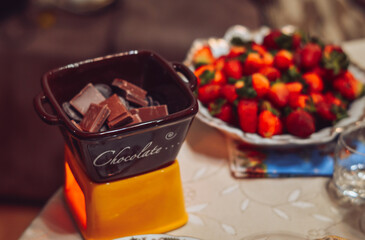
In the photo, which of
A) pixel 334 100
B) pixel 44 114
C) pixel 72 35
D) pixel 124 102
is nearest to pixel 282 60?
pixel 334 100

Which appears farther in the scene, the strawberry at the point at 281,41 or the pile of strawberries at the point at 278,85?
the strawberry at the point at 281,41

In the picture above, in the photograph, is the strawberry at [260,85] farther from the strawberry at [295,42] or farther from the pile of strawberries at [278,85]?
the strawberry at [295,42]

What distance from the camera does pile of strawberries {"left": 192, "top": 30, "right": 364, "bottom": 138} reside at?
89 cm

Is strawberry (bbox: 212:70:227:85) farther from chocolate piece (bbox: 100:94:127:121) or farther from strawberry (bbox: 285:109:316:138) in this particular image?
chocolate piece (bbox: 100:94:127:121)

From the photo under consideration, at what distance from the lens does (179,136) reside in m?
0.70

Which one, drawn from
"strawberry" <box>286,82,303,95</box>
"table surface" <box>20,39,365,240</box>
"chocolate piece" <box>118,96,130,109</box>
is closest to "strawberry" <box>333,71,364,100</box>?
"strawberry" <box>286,82,303,95</box>

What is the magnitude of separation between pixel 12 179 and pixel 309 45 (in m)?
1.46

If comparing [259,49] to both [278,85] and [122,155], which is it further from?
[122,155]

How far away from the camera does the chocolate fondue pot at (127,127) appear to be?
2.11 ft

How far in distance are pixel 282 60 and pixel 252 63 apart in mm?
75

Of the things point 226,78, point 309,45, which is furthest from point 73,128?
point 309,45

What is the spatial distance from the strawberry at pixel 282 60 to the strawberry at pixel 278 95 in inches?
3.8

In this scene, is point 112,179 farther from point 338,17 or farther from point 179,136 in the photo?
point 338,17

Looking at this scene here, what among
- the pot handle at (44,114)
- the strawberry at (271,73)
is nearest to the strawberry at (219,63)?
the strawberry at (271,73)
